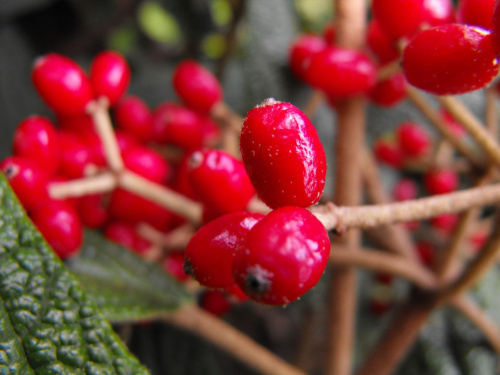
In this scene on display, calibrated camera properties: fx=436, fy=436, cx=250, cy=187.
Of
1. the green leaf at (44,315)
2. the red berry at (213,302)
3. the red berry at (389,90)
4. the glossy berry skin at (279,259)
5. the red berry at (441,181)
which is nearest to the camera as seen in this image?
the glossy berry skin at (279,259)

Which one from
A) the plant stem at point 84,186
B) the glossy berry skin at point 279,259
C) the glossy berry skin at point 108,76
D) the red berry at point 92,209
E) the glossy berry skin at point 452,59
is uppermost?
the glossy berry skin at point 452,59

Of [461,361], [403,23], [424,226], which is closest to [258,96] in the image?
[403,23]

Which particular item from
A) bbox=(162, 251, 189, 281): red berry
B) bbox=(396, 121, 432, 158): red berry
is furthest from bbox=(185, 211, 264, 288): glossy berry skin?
bbox=(396, 121, 432, 158): red berry

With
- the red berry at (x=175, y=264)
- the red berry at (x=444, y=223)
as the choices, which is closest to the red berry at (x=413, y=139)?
the red berry at (x=444, y=223)

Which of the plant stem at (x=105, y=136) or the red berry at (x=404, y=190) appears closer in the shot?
the plant stem at (x=105, y=136)

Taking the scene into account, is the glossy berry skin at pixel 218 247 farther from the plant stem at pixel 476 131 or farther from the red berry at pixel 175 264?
the red berry at pixel 175 264

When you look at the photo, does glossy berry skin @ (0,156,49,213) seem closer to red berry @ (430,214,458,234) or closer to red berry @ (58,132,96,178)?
red berry @ (58,132,96,178)
